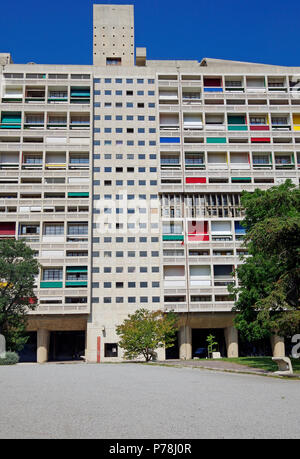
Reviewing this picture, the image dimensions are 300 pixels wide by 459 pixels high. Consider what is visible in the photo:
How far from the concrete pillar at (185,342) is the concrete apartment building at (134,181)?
153 mm

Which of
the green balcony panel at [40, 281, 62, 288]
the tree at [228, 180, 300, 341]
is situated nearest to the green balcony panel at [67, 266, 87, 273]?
the green balcony panel at [40, 281, 62, 288]

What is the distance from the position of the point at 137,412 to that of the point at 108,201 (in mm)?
53897

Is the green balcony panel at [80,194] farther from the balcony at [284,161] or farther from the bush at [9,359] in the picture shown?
the bush at [9,359]

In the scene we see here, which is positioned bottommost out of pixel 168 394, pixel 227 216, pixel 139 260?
pixel 168 394

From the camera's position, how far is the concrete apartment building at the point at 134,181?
190ft

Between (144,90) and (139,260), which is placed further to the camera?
(144,90)

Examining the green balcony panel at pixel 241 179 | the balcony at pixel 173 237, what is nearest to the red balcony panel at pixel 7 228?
the balcony at pixel 173 237

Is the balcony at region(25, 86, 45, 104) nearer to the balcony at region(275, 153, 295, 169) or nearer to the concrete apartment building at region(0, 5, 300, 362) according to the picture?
the concrete apartment building at region(0, 5, 300, 362)

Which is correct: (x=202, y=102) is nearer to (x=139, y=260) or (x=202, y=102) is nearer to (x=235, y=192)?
(x=235, y=192)

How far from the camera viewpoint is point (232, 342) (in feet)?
191

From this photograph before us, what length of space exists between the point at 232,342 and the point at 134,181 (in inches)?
979

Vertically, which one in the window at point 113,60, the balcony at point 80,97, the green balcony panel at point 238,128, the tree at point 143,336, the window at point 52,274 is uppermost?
the window at point 113,60

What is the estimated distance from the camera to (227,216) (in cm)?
6078

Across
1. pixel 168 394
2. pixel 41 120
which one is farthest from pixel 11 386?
pixel 41 120
